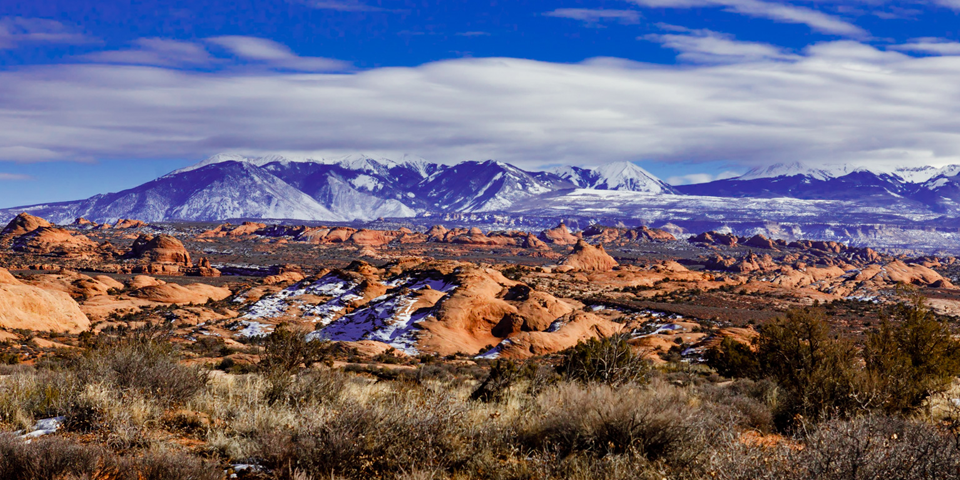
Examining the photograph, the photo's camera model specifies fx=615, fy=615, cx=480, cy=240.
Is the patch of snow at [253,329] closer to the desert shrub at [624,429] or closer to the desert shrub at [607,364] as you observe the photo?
the desert shrub at [607,364]

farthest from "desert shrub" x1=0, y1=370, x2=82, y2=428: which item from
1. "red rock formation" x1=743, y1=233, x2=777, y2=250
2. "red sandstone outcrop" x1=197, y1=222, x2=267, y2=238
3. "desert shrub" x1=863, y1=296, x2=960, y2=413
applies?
"red rock formation" x1=743, y1=233, x2=777, y2=250

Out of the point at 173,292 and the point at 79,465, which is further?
the point at 173,292

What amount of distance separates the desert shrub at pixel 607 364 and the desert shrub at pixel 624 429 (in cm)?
346

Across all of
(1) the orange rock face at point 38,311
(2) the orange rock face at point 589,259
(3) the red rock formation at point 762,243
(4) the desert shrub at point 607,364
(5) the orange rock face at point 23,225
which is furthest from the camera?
(3) the red rock formation at point 762,243

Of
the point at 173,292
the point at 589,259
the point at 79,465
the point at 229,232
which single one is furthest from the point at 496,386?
the point at 229,232

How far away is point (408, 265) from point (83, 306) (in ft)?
89.2

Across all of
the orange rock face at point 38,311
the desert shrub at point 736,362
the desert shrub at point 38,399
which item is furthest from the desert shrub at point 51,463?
the orange rock face at point 38,311

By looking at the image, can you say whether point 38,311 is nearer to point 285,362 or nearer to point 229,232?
point 285,362

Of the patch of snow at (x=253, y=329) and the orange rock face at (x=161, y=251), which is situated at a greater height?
the orange rock face at (x=161, y=251)

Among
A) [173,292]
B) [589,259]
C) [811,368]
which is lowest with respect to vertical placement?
[589,259]

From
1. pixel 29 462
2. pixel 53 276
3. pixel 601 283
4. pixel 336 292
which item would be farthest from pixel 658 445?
pixel 53 276

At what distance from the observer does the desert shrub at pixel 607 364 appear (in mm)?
10453

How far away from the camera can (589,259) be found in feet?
344

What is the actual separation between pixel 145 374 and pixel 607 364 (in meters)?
6.89
